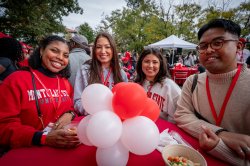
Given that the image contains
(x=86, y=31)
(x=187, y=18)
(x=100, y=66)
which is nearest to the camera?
(x=100, y=66)

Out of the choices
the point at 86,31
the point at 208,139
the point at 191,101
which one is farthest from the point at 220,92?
the point at 86,31

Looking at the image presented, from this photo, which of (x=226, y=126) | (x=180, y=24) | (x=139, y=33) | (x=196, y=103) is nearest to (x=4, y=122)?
(x=196, y=103)

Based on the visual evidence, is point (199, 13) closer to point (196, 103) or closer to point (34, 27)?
point (34, 27)

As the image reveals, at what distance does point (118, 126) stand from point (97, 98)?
→ 0.25 meters

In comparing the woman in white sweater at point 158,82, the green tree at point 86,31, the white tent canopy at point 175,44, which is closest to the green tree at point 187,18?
the white tent canopy at point 175,44

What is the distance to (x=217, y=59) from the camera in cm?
166

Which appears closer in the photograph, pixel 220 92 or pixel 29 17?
pixel 220 92

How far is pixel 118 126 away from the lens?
100 centimetres

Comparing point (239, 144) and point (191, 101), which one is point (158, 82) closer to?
point (191, 101)

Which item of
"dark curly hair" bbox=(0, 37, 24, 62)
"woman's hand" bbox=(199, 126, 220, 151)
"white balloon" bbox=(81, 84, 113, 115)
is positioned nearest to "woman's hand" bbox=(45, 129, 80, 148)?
"white balloon" bbox=(81, 84, 113, 115)

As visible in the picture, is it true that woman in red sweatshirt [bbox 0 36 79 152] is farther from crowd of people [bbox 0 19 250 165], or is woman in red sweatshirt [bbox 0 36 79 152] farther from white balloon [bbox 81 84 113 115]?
white balloon [bbox 81 84 113 115]

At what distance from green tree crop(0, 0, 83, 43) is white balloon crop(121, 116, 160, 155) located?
52.6 ft

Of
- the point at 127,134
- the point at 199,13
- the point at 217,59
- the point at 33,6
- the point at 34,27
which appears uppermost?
the point at 199,13

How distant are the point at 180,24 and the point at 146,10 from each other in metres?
7.25
